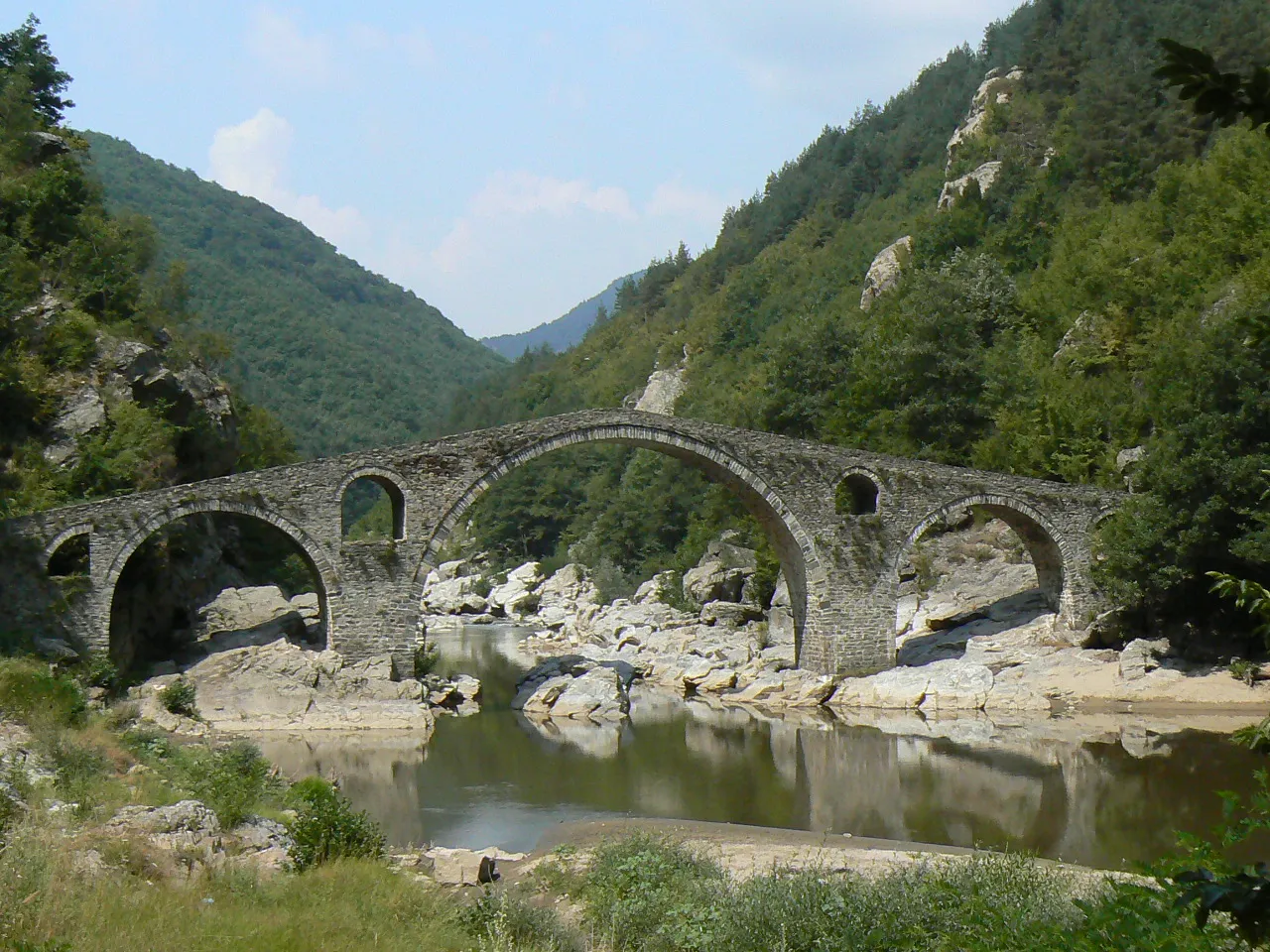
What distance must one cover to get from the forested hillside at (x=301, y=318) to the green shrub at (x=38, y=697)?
1730 inches

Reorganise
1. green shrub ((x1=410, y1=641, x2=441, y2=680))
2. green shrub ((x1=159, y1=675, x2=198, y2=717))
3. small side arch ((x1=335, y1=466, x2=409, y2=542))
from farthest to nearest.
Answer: green shrub ((x1=410, y1=641, x2=441, y2=680))
small side arch ((x1=335, y1=466, x2=409, y2=542))
green shrub ((x1=159, y1=675, x2=198, y2=717))

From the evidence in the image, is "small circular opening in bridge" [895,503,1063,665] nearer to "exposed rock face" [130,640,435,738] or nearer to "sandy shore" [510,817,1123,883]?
"exposed rock face" [130,640,435,738]

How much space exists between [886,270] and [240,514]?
31.7 metres

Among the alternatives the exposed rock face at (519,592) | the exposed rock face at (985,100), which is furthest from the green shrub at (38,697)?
the exposed rock face at (985,100)

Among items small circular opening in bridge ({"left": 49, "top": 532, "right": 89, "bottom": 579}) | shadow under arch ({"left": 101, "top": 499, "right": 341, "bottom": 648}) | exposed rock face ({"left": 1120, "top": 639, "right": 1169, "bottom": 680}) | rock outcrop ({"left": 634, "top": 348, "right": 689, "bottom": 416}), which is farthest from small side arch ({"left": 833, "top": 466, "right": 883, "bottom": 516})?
rock outcrop ({"left": 634, "top": 348, "right": 689, "bottom": 416})

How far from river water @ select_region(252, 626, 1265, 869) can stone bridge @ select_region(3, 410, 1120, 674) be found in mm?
2641

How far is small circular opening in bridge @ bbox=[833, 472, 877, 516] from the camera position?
25.2 metres

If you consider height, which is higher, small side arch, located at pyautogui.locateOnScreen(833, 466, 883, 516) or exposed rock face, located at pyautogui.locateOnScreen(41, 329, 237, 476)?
exposed rock face, located at pyautogui.locateOnScreen(41, 329, 237, 476)

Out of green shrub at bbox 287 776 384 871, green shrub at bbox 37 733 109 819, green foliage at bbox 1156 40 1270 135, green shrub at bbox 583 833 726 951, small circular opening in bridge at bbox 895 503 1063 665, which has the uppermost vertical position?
green foliage at bbox 1156 40 1270 135

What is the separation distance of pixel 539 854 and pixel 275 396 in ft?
194

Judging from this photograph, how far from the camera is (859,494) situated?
2583 cm

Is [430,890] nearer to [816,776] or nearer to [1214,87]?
[1214,87]

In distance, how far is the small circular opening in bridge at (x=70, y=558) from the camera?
2109cm

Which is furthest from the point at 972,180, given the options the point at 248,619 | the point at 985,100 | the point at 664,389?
the point at 248,619
